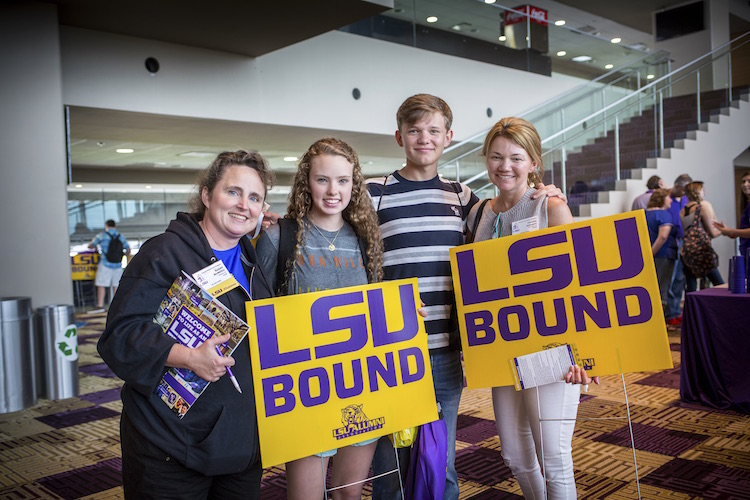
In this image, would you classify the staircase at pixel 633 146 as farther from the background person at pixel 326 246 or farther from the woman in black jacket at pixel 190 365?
the woman in black jacket at pixel 190 365

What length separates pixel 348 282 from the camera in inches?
72.9

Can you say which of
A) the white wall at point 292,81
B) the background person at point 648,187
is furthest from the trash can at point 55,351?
the background person at point 648,187

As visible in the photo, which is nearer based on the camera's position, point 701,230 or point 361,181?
point 361,181

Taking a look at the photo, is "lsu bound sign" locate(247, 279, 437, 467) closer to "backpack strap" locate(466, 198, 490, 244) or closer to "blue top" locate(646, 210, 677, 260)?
"backpack strap" locate(466, 198, 490, 244)

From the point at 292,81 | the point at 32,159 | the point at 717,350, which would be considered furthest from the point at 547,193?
the point at 292,81

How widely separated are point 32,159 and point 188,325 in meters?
4.44

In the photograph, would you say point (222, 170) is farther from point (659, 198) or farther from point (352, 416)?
point (659, 198)

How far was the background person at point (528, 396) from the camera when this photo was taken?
6.20ft

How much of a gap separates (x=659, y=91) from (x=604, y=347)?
9.05 m

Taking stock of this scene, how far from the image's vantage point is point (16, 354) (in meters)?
4.66

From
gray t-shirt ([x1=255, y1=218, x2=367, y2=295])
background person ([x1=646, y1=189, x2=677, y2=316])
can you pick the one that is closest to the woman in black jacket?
gray t-shirt ([x1=255, y1=218, x2=367, y2=295])

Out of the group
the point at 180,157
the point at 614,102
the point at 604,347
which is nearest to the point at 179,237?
the point at 604,347

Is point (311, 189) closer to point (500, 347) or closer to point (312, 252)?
point (312, 252)

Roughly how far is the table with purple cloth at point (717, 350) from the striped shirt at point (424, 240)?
2648mm
